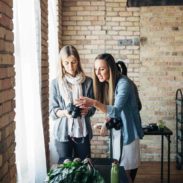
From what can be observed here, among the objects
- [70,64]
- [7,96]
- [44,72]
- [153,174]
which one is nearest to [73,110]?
[70,64]

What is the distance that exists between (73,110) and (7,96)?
0.82m

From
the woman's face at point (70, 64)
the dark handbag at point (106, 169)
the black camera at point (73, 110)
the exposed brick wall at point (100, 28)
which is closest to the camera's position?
the dark handbag at point (106, 169)

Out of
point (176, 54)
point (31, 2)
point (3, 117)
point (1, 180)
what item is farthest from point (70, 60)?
point (176, 54)

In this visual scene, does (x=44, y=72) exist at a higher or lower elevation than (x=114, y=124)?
higher

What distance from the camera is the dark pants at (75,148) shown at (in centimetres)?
356

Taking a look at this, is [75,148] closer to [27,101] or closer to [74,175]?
[27,101]

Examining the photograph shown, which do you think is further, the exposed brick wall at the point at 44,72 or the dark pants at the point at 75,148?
the exposed brick wall at the point at 44,72

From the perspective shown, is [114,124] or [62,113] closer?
[114,124]

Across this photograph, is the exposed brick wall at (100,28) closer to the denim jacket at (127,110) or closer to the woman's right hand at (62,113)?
the woman's right hand at (62,113)

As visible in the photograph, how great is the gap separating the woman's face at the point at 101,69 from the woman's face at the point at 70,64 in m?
0.33

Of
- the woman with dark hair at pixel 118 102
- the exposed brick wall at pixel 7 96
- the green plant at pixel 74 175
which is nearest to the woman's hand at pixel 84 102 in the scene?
the woman with dark hair at pixel 118 102

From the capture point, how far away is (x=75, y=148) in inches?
143

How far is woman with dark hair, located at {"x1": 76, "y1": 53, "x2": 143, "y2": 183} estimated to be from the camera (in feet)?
10.4

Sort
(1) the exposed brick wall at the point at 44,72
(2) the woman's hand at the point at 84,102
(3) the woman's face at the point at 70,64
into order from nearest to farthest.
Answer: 1. (2) the woman's hand at the point at 84,102
2. (3) the woman's face at the point at 70,64
3. (1) the exposed brick wall at the point at 44,72
